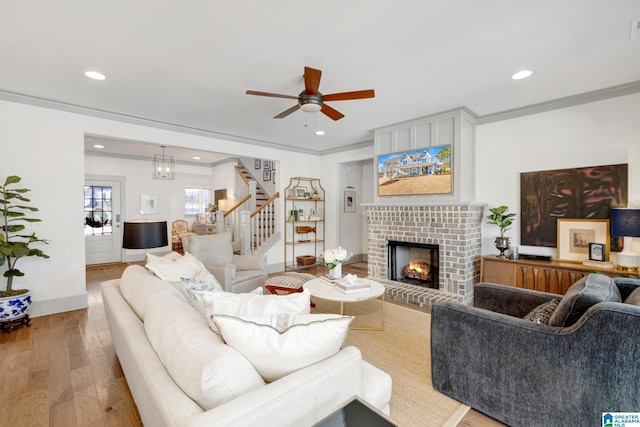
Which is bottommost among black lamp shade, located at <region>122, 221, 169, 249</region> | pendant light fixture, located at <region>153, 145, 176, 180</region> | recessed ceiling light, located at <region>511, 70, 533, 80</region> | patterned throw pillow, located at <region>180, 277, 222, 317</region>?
patterned throw pillow, located at <region>180, 277, 222, 317</region>

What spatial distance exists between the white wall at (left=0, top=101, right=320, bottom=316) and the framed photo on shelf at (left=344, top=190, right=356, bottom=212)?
4.43 meters

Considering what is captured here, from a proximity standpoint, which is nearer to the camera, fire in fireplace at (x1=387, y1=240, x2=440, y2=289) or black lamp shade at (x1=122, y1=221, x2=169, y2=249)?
black lamp shade at (x1=122, y1=221, x2=169, y2=249)

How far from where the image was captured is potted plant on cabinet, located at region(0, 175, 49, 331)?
3.05 meters

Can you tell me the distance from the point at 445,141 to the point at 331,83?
194 cm

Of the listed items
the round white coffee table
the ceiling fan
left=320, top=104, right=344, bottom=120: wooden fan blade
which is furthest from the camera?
left=320, top=104, right=344, bottom=120: wooden fan blade

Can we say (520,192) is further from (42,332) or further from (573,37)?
(42,332)

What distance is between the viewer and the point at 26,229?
11.4 ft

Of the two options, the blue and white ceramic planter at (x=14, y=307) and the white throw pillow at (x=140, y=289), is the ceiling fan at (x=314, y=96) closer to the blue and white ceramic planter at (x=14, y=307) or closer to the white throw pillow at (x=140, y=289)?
the white throw pillow at (x=140, y=289)

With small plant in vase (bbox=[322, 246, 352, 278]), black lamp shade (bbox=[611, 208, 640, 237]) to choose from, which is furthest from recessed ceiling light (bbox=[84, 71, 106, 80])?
black lamp shade (bbox=[611, 208, 640, 237])

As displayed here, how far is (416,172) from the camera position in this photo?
4.33 metres

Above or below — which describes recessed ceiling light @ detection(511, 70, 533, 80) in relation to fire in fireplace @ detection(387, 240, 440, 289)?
above

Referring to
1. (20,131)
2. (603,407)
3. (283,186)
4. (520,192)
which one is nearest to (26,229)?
(20,131)

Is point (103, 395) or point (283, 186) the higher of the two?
point (283, 186)

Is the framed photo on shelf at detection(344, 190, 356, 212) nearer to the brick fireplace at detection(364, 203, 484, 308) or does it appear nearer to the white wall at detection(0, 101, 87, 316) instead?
the brick fireplace at detection(364, 203, 484, 308)
